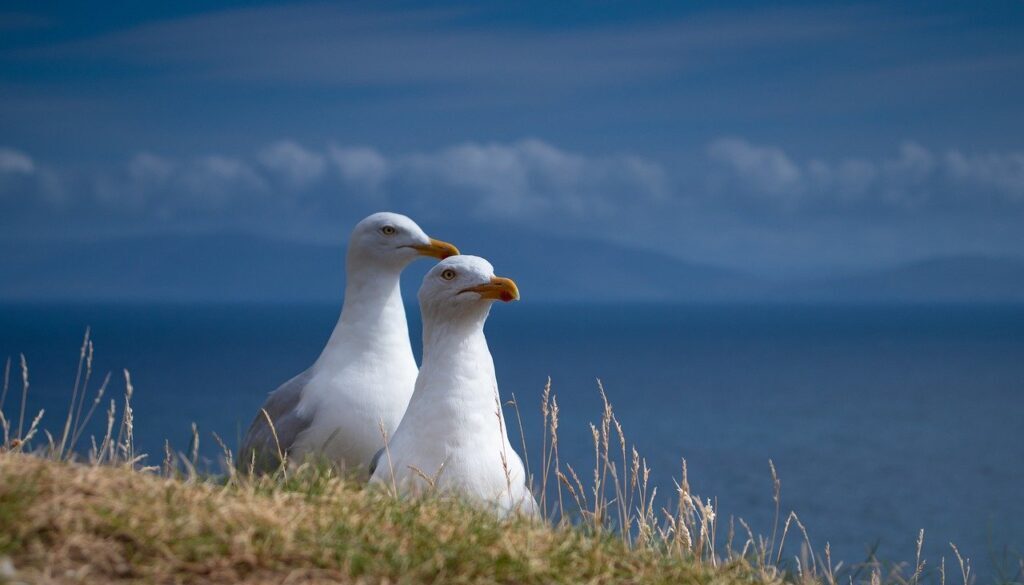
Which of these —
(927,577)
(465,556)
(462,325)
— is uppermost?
(462,325)

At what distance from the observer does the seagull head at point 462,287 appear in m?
7.30

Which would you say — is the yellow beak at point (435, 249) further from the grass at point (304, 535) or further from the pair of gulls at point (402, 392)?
the grass at point (304, 535)

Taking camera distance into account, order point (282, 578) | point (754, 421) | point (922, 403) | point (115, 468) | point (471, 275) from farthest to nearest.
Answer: point (922, 403), point (754, 421), point (471, 275), point (115, 468), point (282, 578)

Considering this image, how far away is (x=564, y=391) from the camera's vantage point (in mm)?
105688

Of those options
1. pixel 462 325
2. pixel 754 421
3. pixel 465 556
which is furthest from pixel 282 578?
pixel 754 421

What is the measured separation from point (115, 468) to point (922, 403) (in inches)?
4457

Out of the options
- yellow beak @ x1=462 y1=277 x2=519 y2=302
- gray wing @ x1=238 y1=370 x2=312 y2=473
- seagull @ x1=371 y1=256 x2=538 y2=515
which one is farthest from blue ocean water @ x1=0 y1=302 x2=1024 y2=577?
yellow beak @ x1=462 y1=277 x2=519 y2=302

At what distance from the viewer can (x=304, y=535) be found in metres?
5.17

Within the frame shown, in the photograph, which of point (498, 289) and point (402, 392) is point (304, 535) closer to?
point (498, 289)

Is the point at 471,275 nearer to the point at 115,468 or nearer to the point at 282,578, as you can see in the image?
the point at 115,468

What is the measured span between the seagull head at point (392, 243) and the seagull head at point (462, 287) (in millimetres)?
1633

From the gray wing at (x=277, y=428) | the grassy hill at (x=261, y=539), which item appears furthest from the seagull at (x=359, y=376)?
the grassy hill at (x=261, y=539)

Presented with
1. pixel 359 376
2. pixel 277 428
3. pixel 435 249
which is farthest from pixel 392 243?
pixel 277 428

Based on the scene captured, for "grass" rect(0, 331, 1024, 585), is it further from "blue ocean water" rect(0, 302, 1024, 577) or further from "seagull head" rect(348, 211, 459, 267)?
"blue ocean water" rect(0, 302, 1024, 577)
